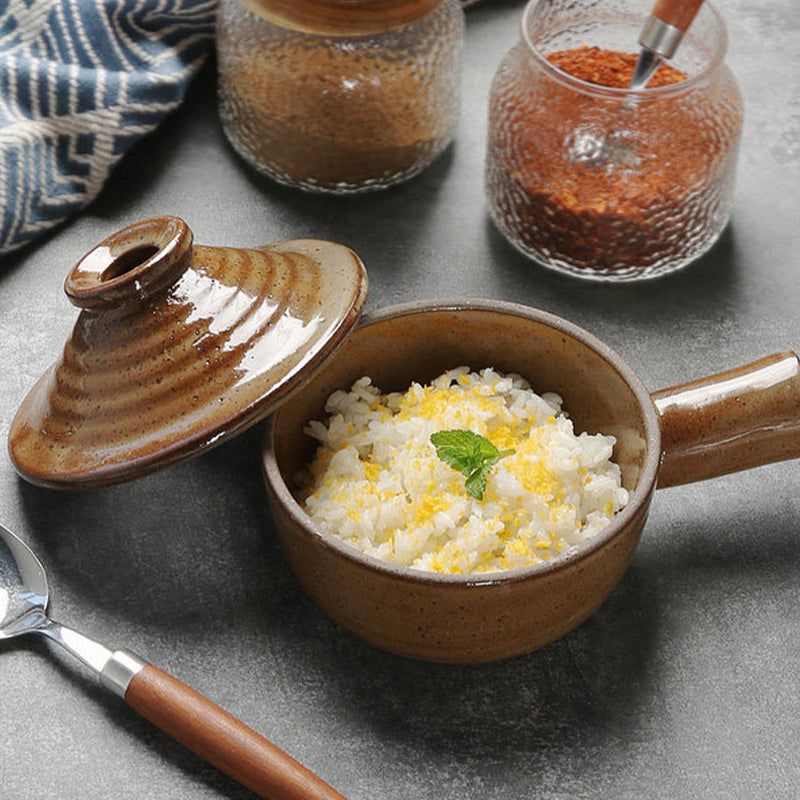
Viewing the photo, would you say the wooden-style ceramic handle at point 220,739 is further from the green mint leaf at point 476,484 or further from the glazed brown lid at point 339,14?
the glazed brown lid at point 339,14

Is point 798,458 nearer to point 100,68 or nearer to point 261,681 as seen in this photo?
point 261,681

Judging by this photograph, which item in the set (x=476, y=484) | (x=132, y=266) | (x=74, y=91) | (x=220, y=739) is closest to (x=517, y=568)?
(x=476, y=484)

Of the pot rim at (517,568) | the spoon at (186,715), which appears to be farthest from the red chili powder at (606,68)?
the spoon at (186,715)

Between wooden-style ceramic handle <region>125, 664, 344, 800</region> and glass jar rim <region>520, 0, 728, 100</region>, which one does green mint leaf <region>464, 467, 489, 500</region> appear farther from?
glass jar rim <region>520, 0, 728, 100</region>

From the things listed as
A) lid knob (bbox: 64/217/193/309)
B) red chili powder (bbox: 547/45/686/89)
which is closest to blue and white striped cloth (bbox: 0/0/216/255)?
lid knob (bbox: 64/217/193/309)

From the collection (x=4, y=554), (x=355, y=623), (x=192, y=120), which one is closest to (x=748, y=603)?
(x=355, y=623)
